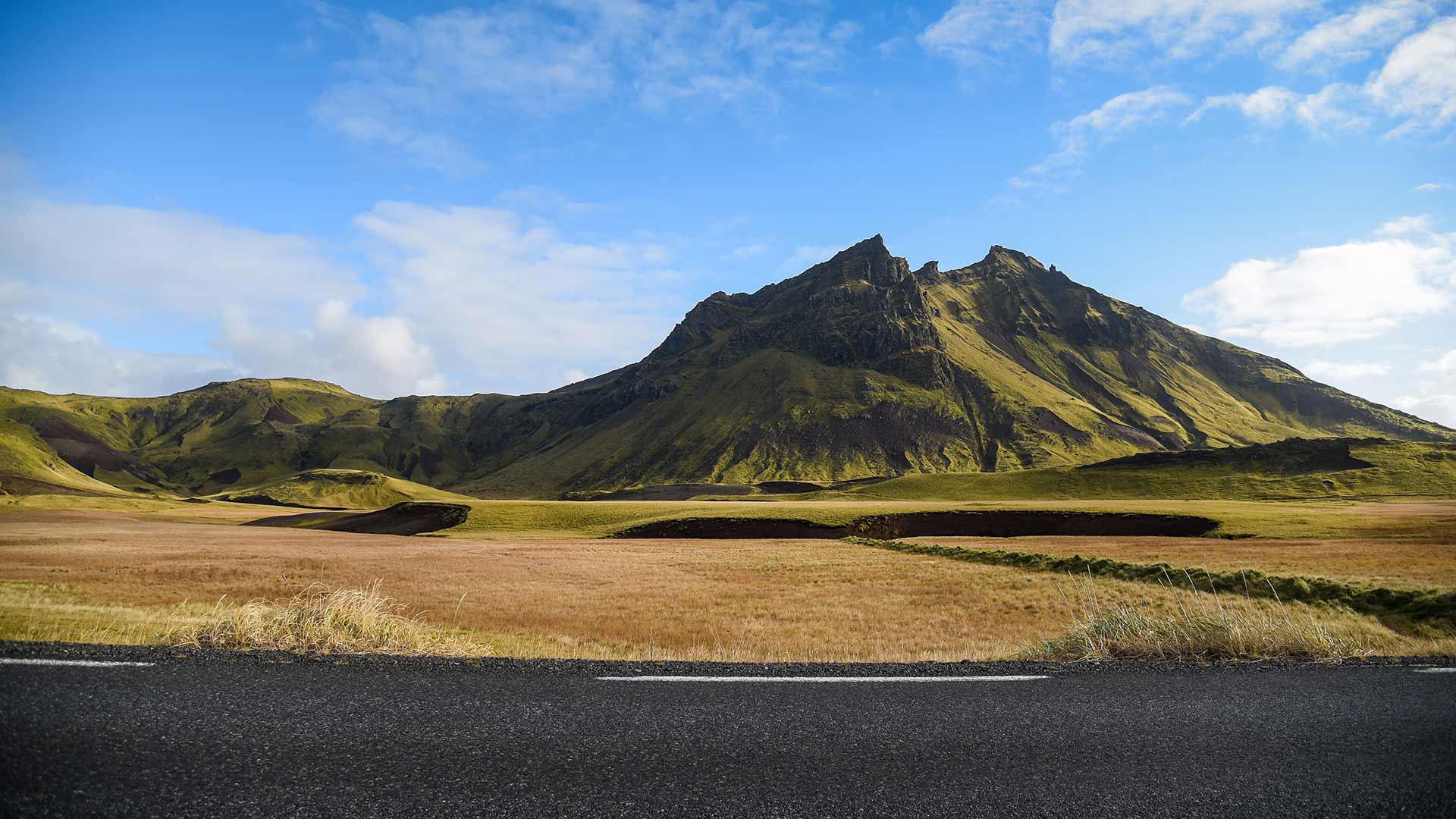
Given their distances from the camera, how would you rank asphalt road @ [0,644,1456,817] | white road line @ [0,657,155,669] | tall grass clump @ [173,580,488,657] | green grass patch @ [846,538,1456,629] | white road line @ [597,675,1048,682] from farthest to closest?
green grass patch @ [846,538,1456,629]
tall grass clump @ [173,580,488,657]
white road line @ [597,675,1048,682]
white road line @ [0,657,155,669]
asphalt road @ [0,644,1456,817]

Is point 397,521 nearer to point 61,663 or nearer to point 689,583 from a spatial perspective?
point 689,583

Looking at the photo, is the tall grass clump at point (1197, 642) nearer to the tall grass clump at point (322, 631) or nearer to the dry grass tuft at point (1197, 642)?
the dry grass tuft at point (1197, 642)

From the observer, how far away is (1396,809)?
5.07 meters

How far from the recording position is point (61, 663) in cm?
754

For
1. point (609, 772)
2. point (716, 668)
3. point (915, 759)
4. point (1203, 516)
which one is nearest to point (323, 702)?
point (609, 772)

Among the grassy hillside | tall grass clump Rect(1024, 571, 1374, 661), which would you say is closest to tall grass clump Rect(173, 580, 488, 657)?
tall grass clump Rect(1024, 571, 1374, 661)

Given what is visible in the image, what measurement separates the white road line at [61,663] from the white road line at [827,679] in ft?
16.9

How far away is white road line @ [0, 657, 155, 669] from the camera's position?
7.42 m

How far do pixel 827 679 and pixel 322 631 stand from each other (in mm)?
7590

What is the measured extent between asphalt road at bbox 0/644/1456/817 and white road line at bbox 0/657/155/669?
10cm

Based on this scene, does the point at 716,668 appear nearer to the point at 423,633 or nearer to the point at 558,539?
the point at 423,633

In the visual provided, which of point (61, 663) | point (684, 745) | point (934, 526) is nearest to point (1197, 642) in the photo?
point (684, 745)

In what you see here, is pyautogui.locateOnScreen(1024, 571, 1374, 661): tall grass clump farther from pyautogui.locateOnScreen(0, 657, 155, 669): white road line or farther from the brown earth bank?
the brown earth bank

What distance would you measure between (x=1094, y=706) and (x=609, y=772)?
514 centimetres
